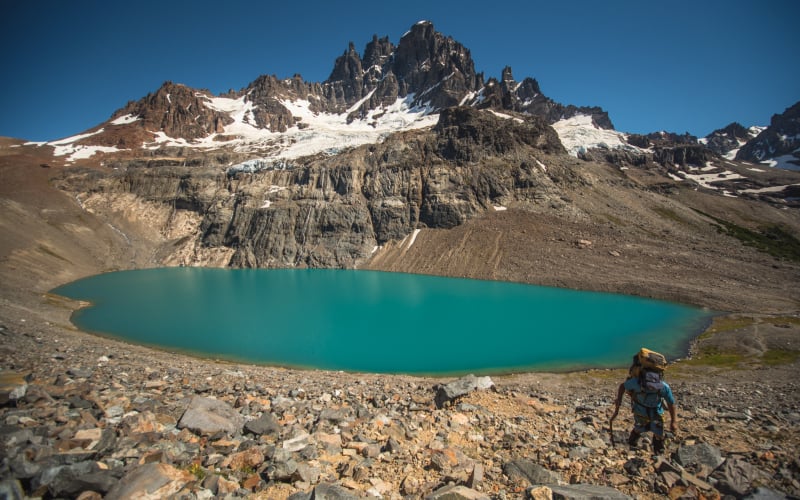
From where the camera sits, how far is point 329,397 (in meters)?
13.3

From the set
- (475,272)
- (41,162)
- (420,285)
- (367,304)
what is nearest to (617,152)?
(475,272)

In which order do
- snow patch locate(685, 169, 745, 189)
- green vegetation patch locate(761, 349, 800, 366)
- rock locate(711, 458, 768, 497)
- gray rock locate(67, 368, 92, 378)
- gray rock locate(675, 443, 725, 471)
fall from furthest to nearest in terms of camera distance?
snow patch locate(685, 169, 745, 189) → green vegetation patch locate(761, 349, 800, 366) → gray rock locate(67, 368, 92, 378) → gray rock locate(675, 443, 725, 471) → rock locate(711, 458, 768, 497)

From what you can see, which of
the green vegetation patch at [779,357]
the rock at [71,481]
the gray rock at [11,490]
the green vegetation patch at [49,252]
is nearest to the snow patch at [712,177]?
the green vegetation patch at [779,357]

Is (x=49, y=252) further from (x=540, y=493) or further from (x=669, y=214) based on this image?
(x=669, y=214)

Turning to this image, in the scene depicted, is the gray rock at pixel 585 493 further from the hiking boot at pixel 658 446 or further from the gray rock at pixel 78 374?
the gray rock at pixel 78 374

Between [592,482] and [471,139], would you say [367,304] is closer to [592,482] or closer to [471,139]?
[592,482]

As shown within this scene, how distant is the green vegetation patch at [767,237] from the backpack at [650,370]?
91.3 m

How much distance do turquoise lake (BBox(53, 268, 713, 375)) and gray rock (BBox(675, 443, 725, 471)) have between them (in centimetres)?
1901

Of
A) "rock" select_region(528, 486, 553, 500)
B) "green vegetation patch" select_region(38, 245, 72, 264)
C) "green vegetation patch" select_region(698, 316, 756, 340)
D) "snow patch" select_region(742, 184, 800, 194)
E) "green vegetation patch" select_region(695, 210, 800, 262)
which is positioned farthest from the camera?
"snow patch" select_region(742, 184, 800, 194)

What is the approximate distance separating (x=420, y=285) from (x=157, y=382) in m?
57.7

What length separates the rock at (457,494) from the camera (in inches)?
231

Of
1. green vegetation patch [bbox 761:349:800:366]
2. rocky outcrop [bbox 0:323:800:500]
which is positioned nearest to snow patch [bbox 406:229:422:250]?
green vegetation patch [bbox 761:349:800:366]

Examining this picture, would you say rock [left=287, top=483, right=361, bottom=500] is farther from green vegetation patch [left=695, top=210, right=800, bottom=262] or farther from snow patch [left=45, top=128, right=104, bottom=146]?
snow patch [left=45, top=128, right=104, bottom=146]

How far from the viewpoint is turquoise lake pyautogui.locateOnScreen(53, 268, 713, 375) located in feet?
95.2
